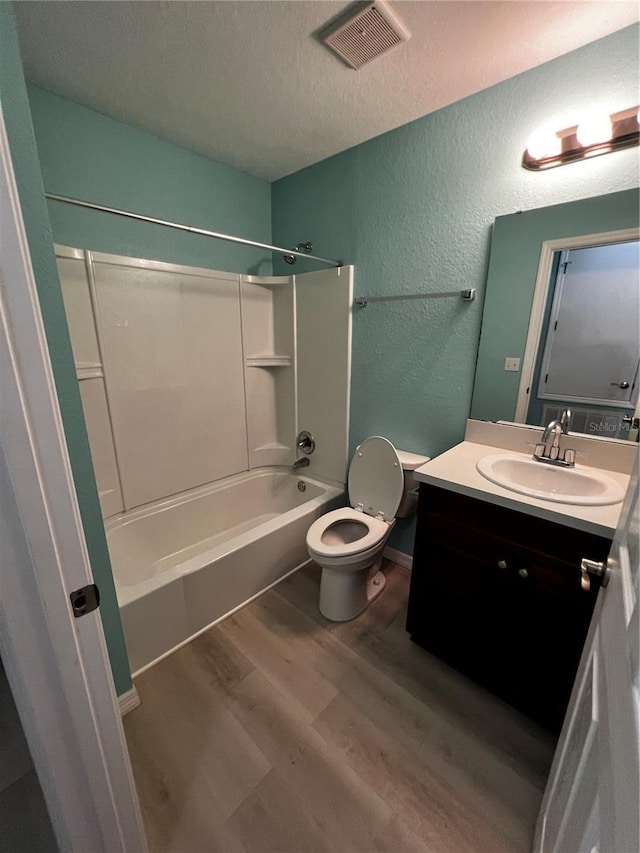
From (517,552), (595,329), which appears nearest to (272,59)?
(595,329)

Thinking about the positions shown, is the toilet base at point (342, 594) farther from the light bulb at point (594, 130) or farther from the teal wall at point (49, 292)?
the light bulb at point (594, 130)

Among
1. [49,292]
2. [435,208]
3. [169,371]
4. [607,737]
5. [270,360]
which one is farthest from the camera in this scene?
[270,360]

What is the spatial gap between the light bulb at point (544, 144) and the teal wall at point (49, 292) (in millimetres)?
1636

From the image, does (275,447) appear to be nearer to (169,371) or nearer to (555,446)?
(169,371)

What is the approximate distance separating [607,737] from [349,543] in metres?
1.34

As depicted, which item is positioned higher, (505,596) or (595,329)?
(595,329)

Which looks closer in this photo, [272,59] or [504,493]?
[504,493]

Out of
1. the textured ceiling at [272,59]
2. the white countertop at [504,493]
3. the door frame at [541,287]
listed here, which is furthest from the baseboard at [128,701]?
the textured ceiling at [272,59]

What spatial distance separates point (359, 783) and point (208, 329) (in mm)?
2223

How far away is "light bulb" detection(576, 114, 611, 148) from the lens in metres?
1.21

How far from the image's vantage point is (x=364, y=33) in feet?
3.85

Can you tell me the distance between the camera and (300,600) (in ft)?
6.14

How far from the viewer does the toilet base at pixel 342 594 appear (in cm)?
170

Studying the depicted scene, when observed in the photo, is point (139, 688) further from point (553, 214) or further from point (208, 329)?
point (553, 214)
